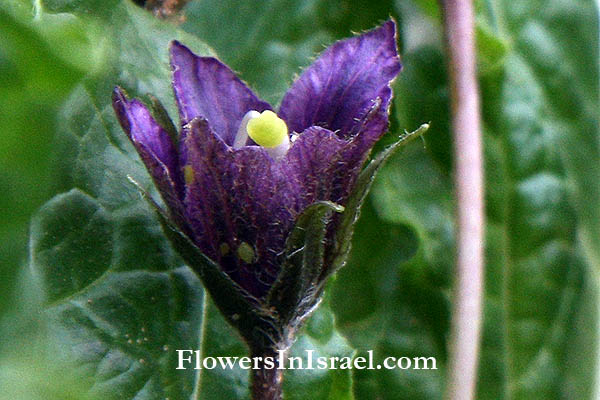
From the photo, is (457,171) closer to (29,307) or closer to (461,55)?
(461,55)

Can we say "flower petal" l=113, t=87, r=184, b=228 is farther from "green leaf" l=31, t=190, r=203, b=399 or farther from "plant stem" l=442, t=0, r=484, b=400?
"plant stem" l=442, t=0, r=484, b=400

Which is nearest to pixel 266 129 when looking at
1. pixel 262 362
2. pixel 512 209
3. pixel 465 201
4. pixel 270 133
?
pixel 270 133

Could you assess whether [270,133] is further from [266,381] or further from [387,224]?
[387,224]

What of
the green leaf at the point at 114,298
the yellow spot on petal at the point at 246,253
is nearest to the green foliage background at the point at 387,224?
the green leaf at the point at 114,298

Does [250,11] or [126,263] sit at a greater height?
[250,11]

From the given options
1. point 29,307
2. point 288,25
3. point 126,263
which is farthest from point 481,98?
point 29,307
